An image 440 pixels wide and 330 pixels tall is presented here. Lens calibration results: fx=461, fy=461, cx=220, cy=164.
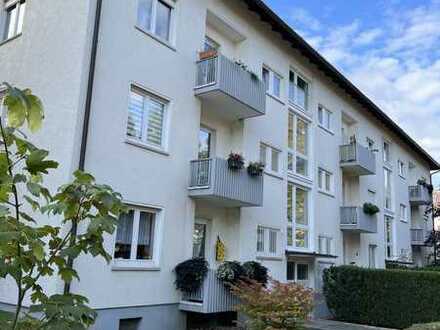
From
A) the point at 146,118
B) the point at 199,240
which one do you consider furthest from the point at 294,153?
the point at 146,118

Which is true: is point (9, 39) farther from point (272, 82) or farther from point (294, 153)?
point (294, 153)

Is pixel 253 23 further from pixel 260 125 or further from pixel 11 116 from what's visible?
pixel 11 116

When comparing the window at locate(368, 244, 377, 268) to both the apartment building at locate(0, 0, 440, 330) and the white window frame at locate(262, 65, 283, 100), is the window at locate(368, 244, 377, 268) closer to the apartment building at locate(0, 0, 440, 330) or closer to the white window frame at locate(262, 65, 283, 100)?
the apartment building at locate(0, 0, 440, 330)

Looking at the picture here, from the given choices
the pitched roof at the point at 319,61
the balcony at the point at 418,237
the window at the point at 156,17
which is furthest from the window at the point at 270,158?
the balcony at the point at 418,237

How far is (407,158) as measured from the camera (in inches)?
1266

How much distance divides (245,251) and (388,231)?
15639 mm

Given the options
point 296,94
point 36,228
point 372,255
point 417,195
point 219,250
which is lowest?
point 36,228

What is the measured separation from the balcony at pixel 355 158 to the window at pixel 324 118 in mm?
1386

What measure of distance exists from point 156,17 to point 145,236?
19.5 feet

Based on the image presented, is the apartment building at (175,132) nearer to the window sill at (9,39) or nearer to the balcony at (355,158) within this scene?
the window sill at (9,39)

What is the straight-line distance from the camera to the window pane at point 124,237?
10.8 m

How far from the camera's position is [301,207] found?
1842 cm

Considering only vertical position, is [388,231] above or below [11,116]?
above

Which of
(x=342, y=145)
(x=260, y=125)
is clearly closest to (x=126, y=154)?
(x=260, y=125)
